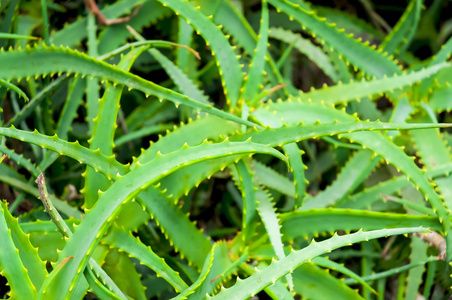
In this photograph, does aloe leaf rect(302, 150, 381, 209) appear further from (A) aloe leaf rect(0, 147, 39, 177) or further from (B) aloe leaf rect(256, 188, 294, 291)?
(A) aloe leaf rect(0, 147, 39, 177)

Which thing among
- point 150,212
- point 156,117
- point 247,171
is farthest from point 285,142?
point 156,117

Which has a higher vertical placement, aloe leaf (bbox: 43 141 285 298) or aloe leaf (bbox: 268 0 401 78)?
aloe leaf (bbox: 268 0 401 78)

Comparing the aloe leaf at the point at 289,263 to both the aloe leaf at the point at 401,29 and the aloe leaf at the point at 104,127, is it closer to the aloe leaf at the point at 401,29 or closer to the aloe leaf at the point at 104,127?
the aloe leaf at the point at 104,127

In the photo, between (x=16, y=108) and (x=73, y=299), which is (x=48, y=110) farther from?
(x=73, y=299)

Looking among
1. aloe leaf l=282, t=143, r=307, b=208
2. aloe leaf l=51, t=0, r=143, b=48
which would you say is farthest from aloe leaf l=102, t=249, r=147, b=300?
aloe leaf l=51, t=0, r=143, b=48

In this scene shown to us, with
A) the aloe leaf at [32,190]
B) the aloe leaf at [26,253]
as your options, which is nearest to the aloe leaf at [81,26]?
the aloe leaf at [32,190]

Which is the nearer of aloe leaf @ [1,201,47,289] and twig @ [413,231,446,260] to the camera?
aloe leaf @ [1,201,47,289]
